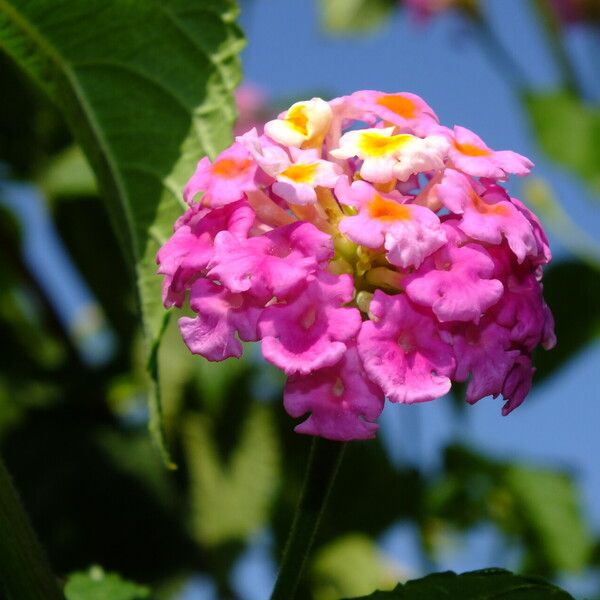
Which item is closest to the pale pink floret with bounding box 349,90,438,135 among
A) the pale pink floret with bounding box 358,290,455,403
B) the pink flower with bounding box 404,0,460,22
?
the pale pink floret with bounding box 358,290,455,403

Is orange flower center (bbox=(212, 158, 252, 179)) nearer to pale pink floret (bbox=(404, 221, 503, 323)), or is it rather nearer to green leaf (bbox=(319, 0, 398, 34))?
pale pink floret (bbox=(404, 221, 503, 323))

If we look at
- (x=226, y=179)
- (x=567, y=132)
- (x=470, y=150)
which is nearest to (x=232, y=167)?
(x=226, y=179)

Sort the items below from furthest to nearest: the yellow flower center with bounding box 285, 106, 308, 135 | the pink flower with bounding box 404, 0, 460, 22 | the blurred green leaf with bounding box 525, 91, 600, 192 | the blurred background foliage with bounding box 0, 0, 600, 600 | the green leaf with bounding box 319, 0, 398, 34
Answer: the green leaf with bounding box 319, 0, 398, 34 → the pink flower with bounding box 404, 0, 460, 22 → the blurred green leaf with bounding box 525, 91, 600, 192 → the blurred background foliage with bounding box 0, 0, 600, 600 → the yellow flower center with bounding box 285, 106, 308, 135

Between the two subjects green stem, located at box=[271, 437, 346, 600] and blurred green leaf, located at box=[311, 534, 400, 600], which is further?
blurred green leaf, located at box=[311, 534, 400, 600]

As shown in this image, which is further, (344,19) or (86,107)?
(344,19)

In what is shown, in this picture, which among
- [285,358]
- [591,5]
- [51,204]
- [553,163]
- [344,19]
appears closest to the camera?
[285,358]

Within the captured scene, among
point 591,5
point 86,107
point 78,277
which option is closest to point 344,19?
point 591,5

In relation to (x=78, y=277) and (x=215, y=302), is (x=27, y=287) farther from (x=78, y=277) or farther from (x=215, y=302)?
(x=215, y=302)
